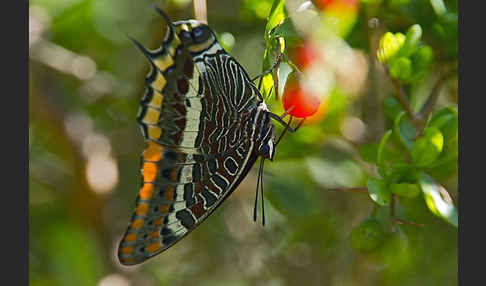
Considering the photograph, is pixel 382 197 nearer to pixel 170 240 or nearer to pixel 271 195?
pixel 170 240

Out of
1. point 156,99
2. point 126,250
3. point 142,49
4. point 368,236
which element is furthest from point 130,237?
point 368,236

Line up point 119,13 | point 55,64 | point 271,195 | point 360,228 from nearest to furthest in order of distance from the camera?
point 360,228 → point 271,195 → point 55,64 → point 119,13

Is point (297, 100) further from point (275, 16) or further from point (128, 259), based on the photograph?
point (128, 259)

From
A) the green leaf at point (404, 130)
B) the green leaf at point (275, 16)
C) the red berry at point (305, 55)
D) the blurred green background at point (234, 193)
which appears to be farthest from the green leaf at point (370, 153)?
the green leaf at point (275, 16)

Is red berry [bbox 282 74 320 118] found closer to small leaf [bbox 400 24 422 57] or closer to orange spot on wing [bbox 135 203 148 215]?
small leaf [bbox 400 24 422 57]

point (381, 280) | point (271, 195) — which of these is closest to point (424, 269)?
point (381, 280)

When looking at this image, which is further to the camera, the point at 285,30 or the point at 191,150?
the point at 191,150

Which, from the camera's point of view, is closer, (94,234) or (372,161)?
(372,161)
